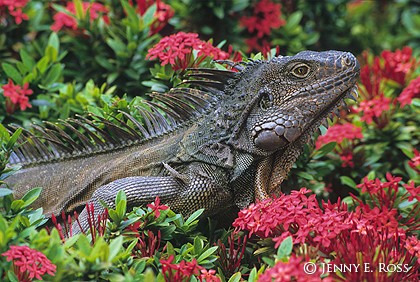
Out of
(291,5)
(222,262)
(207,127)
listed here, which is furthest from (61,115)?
(291,5)

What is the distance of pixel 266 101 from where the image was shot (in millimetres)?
4676

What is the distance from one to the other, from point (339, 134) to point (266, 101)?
4.17 ft

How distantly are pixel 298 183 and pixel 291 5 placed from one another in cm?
297

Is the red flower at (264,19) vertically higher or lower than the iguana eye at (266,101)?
higher

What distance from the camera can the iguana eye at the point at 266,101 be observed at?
466cm

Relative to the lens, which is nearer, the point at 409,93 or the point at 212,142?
the point at 212,142

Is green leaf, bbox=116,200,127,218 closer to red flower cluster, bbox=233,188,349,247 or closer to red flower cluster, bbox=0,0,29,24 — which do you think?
red flower cluster, bbox=233,188,349,247

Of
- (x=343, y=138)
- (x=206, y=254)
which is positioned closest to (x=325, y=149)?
(x=343, y=138)

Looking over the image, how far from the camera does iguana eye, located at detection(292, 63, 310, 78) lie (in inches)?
185

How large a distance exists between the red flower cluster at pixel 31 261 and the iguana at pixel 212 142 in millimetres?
965

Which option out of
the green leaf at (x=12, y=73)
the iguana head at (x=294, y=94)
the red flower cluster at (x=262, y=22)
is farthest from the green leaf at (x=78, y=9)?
the iguana head at (x=294, y=94)

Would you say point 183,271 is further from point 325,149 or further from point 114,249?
point 325,149

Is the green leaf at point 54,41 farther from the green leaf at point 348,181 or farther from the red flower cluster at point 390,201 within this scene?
the red flower cluster at point 390,201

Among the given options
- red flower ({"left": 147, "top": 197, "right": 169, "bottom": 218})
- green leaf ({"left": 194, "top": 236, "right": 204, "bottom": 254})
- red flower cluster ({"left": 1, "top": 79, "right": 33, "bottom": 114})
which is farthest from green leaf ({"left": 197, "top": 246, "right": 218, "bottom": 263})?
red flower cluster ({"left": 1, "top": 79, "right": 33, "bottom": 114})
